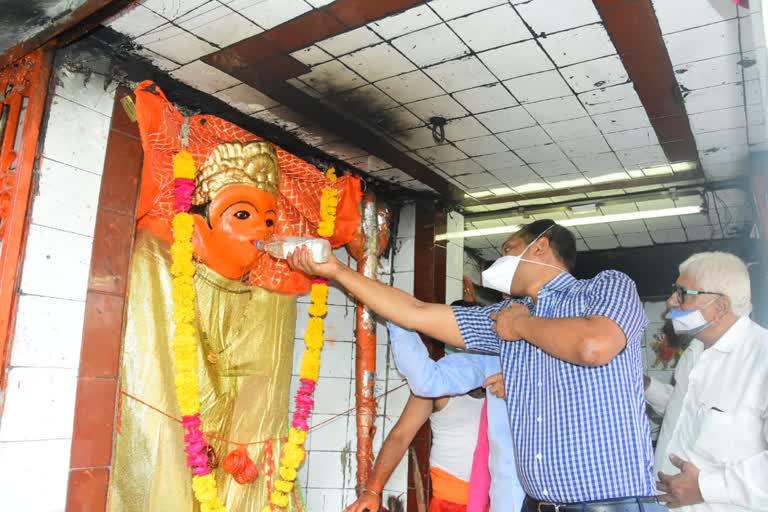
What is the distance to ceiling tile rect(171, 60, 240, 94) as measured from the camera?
11.2ft

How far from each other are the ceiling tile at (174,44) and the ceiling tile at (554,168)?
2581mm

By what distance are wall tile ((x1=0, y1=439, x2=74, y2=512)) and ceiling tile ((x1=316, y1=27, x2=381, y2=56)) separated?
2.29 metres

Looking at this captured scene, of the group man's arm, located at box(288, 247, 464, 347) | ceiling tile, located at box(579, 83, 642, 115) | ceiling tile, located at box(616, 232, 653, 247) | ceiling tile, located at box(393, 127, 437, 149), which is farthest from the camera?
ceiling tile, located at box(616, 232, 653, 247)

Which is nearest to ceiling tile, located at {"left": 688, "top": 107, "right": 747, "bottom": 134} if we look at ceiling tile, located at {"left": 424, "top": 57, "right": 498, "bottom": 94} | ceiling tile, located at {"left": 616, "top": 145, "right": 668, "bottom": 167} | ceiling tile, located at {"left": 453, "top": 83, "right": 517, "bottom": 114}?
ceiling tile, located at {"left": 616, "top": 145, "right": 668, "bottom": 167}

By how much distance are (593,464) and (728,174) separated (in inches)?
143

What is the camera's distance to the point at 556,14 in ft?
9.41

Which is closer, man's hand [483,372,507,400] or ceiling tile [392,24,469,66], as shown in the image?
man's hand [483,372,507,400]

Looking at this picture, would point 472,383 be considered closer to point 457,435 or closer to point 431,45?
point 457,435

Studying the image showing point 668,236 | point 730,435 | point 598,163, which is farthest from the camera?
point 668,236

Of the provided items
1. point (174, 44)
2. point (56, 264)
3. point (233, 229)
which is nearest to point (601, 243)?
point (233, 229)

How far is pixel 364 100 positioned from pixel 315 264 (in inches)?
62.0

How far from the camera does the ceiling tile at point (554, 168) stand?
4.64m

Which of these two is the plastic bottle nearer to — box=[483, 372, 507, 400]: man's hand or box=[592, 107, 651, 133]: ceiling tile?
box=[483, 372, 507, 400]: man's hand

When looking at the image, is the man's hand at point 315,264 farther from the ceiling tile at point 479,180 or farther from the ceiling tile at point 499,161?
the ceiling tile at point 479,180
